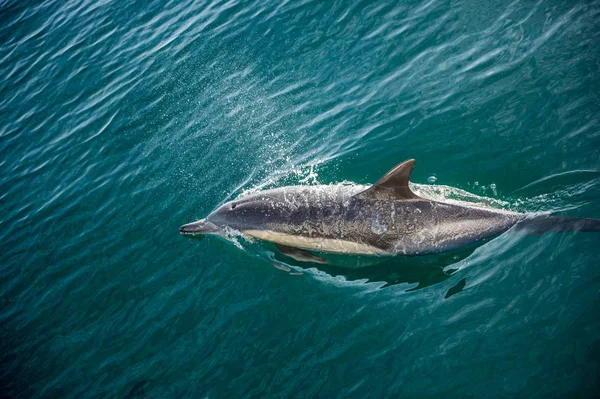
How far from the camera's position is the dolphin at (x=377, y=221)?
7.16 metres

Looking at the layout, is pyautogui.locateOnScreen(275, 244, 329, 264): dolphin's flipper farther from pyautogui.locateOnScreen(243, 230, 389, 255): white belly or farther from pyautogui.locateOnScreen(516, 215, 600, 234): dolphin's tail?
pyautogui.locateOnScreen(516, 215, 600, 234): dolphin's tail

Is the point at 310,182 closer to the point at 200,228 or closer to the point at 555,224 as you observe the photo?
the point at 200,228

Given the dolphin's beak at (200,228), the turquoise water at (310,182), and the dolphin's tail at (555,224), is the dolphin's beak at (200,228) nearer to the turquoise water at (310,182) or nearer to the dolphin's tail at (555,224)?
the turquoise water at (310,182)

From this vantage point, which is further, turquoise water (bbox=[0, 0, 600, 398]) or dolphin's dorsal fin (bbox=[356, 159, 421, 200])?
dolphin's dorsal fin (bbox=[356, 159, 421, 200])

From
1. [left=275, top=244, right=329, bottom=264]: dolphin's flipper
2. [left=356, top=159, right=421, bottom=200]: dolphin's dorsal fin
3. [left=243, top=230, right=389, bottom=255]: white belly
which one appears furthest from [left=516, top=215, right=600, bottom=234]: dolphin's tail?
[left=275, top=244, right=329, bottom=264]: dolphin's flipper

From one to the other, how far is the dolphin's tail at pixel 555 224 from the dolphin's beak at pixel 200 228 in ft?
19.2

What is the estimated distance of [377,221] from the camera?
24.7 ft

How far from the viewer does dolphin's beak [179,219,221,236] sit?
9.34m

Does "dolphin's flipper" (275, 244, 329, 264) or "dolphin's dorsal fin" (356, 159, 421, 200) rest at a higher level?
"dolphin's dorsal fin" (356, 159, 421, 200)

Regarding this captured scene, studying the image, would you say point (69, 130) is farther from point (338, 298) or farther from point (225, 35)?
point (338, 298)

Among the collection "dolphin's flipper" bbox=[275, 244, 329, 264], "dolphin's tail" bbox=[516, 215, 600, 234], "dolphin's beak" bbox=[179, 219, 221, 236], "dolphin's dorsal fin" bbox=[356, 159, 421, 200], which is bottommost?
"dolphin's tail" bbox=[516, 215, 600, 234]

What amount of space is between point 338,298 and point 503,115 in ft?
17.1

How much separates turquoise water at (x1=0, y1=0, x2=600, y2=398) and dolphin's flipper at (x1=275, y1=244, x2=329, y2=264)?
19cm

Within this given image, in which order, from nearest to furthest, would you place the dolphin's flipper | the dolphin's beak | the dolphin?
the dolphin
the dolphin's flipper
the dolphin's beak
